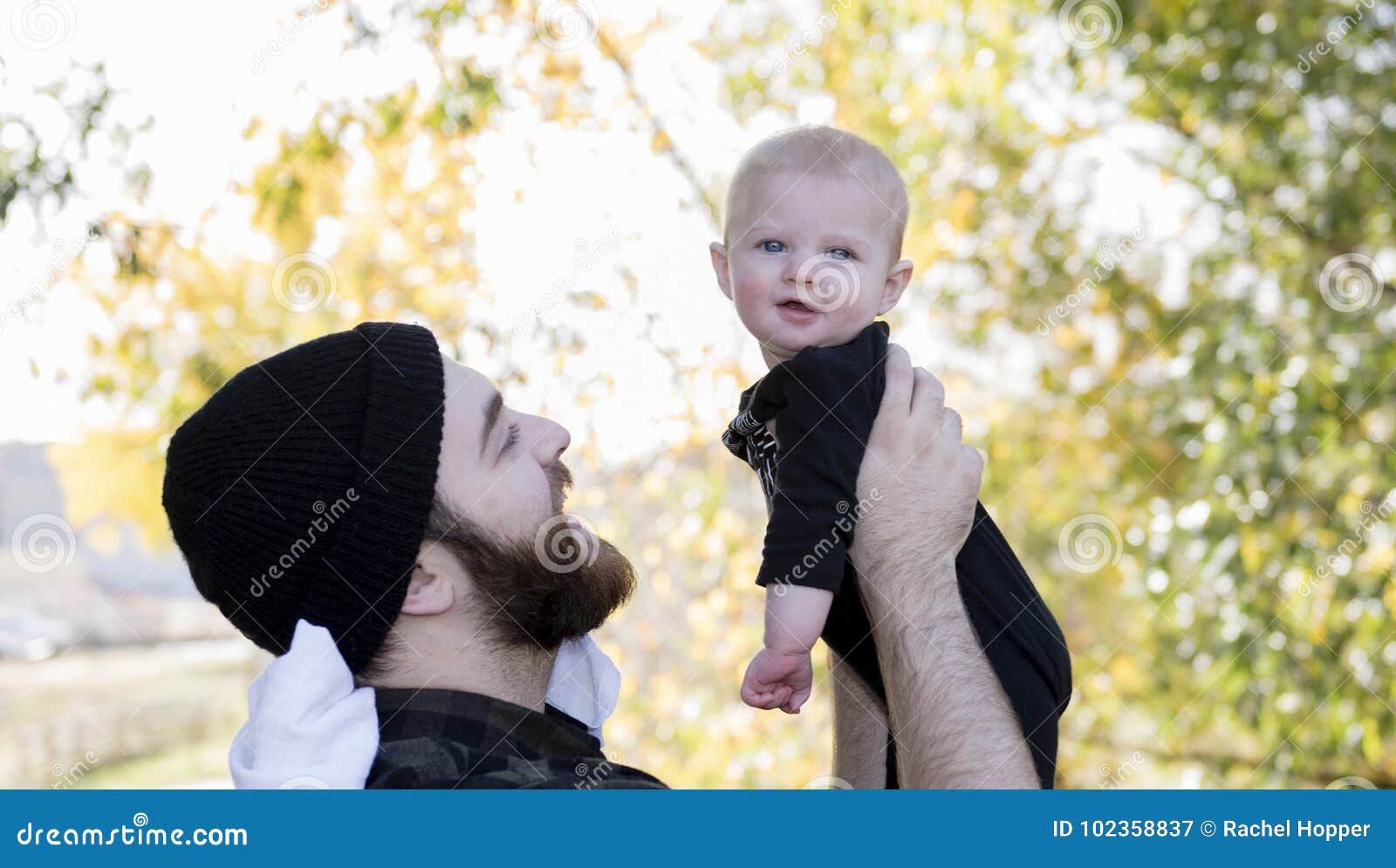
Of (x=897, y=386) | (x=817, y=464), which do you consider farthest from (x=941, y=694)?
(x=897, y=386)

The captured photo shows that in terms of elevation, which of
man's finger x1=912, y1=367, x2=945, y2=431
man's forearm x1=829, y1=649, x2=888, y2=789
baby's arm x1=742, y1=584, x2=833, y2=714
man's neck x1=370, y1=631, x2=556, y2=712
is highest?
man's finger x1=912, y1=367, x2=945, y2=431

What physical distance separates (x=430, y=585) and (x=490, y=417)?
0.29 m

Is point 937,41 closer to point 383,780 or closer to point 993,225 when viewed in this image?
point 993,225

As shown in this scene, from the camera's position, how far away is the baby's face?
1806mm

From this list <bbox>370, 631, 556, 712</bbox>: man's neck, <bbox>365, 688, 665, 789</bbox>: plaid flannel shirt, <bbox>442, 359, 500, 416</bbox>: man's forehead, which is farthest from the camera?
<bbox>442, 359, 500, 416</bbox>: man's forehead

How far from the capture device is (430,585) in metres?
1.84

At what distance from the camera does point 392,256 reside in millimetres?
4684

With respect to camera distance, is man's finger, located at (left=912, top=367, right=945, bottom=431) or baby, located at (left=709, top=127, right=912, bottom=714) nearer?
baby, located at (left=709, top=127, right=912, bottom=714)

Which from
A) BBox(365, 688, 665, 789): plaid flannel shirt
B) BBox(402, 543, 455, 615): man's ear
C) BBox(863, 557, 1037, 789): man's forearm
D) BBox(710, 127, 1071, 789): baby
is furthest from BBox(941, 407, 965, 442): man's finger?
BBox(402, 543, 455, 615): man's ear

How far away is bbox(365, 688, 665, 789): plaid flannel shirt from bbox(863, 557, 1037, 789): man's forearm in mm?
359

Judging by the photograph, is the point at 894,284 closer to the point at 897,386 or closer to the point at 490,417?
the point at 897,386

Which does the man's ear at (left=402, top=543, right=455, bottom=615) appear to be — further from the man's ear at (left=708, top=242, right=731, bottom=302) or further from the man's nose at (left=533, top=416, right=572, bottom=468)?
the man's ear at (left=708, top=242, right=731, bottom=302)

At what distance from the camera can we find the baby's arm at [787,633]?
160cm

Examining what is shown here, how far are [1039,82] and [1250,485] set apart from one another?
5.83 feet
